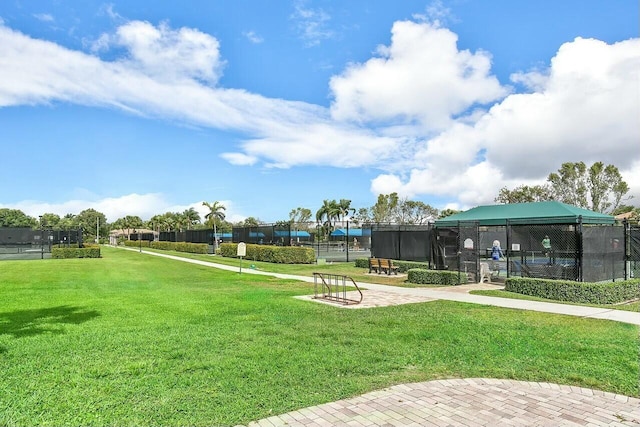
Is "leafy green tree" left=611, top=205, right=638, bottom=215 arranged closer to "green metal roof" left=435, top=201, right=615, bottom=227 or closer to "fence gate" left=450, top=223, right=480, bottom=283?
"green metal roof" left=435, top=201, right=615, bottom=227

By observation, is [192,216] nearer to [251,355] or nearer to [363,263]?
[363,263]

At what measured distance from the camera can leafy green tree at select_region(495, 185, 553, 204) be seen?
3497cm

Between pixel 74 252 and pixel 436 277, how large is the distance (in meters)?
25.0

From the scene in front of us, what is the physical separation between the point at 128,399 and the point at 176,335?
2.55 meters

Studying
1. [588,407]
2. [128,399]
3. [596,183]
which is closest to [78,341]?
[128,399]

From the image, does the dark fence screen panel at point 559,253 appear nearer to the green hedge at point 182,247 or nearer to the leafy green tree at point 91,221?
the green hedge at point 182,247

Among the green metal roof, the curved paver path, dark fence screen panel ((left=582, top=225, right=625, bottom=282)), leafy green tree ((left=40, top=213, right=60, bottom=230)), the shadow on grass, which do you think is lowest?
the curved paver path

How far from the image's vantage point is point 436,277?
13898 mm

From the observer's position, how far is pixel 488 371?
16.0ft

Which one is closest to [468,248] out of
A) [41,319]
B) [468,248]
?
[468,248]

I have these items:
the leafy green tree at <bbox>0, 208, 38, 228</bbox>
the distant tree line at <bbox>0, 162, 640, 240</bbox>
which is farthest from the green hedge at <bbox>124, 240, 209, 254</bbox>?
the leafy green tree at <bbox>0, 208, 38, 228</bbox>

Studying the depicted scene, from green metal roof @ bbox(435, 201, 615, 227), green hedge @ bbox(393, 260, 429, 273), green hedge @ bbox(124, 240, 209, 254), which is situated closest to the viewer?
green metal roof @ bbox(435, 201, 615, 227)

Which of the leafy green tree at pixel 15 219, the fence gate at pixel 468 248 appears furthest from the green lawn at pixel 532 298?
the leafy green tree at pixel 15 219

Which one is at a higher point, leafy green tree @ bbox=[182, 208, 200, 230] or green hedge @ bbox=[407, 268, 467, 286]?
leafy green tree @ bbox=[182, 208, 200, 230]
